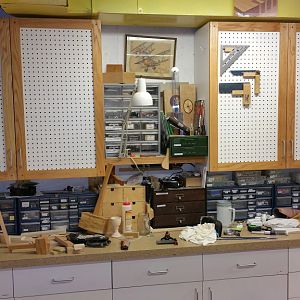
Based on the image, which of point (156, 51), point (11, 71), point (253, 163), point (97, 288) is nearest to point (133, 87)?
point (156, 51)

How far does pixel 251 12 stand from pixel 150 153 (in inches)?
43.2

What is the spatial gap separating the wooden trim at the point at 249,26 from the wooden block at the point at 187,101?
0.46 meters

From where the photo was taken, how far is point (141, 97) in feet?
8.15

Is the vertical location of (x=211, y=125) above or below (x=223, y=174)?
above

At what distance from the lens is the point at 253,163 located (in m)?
2.72

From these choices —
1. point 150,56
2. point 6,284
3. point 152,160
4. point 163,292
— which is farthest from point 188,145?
point 6,284

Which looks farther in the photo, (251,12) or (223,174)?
(223,174)

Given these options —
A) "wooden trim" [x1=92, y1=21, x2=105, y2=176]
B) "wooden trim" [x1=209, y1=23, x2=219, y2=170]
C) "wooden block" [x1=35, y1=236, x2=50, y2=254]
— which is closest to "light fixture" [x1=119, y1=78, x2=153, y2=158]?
"wooden trim" [x1=92, y1=21, x2=105, y2=176]

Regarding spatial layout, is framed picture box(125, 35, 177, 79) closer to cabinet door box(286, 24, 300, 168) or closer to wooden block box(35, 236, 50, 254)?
cabinet door box(286, 24, 300, 168)

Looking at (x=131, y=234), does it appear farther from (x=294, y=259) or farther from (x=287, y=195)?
(x=287, y=195)

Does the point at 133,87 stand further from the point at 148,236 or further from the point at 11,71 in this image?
the point at 148,236

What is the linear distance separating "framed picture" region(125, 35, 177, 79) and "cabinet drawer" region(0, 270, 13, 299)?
1.50 meters

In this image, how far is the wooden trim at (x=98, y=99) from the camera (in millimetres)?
2485

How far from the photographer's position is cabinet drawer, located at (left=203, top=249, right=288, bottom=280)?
7.92 ft
